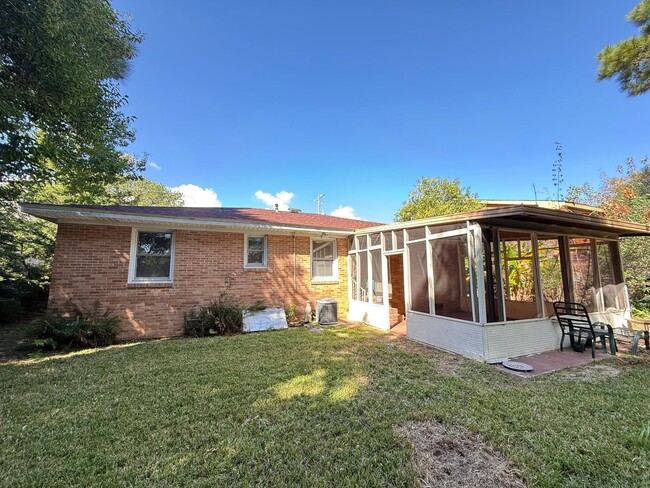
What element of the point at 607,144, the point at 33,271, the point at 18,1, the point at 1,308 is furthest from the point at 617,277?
the point at 33,271

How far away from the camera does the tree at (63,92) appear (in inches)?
202

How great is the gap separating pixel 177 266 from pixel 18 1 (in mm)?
5853

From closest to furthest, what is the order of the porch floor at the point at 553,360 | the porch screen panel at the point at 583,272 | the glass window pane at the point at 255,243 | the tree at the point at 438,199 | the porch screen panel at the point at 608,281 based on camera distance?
the porch floor at the point at 553,360
the porch screen panel at the point at 583,272
the porch screen panel at the point at 608,281
the glass window pane at the point at 255,243
the tree at the point at 438,199

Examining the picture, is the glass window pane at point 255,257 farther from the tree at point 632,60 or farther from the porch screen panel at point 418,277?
the tree at point 632,60

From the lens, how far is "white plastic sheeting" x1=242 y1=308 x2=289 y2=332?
26.8 feet

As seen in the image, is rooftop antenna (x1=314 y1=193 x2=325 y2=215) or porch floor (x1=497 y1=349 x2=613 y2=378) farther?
rooftop antenna (x1=314 y1=193 x2=325 y2=215)

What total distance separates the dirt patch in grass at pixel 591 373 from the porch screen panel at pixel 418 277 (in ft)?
8.97

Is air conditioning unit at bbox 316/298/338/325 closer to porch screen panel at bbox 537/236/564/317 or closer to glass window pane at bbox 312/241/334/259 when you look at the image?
glass window pane at bbox 312/241/334/259

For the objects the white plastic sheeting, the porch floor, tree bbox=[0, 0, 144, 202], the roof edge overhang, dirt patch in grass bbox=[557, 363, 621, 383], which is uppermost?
tree bbox=[0, 0, 144, 202]

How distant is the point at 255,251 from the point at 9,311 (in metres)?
8.31

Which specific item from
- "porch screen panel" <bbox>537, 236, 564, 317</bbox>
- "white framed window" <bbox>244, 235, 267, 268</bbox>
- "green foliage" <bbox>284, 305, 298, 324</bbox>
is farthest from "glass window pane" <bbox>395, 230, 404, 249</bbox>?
"white framed window" <bbox>244, 235, 267, 268</bbox>

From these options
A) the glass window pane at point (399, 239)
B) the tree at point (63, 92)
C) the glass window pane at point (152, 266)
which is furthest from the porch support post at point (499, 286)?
the tree at point (63, 92)

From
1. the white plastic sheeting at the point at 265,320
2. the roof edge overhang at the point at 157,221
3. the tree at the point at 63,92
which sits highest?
the tree at the point at 63,92

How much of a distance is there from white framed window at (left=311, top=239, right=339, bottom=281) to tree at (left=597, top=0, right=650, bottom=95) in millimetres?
8146
